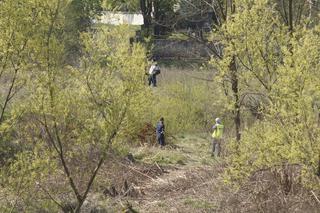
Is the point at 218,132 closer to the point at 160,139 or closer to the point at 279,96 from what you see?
the point at 160,139

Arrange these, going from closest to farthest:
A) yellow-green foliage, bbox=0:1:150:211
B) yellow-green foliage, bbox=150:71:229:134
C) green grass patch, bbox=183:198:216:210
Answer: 1. yellow-green foliage, bbox=0:1:150:211
2. green grass patch, bbox=183:198:216:210
3. yellow-green foliage, bbox=150:71:229:134

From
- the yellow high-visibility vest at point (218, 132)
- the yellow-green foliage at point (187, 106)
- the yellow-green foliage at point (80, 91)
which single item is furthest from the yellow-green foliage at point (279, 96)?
the yellow-green foliage at point (187, 106)

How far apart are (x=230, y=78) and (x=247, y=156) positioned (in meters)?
3.33

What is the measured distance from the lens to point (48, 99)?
30.2 feet

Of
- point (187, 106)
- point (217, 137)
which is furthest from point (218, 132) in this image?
point (187, 106)

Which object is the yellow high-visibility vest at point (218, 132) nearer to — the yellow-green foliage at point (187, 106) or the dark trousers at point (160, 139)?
the dark trousers at point (160, 139)

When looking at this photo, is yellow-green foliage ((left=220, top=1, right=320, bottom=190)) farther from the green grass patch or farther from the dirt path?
the dirt path

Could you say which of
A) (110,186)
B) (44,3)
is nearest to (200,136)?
(110,186)

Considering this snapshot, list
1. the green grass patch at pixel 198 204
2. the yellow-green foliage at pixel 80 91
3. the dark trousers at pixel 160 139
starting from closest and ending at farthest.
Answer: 1. the yellow-green foliage at pixel 80 91
2. the green grass patch at pixel 198 204
3. the dark trousers at pixel 160 139

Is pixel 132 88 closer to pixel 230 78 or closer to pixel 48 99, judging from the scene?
pixel 48 99

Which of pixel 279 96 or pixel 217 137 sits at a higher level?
pixel 279 96

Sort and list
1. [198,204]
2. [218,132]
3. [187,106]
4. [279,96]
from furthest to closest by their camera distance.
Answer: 1. [187,106]
2. [218,132]
3. [198,204]
4. [279,96]

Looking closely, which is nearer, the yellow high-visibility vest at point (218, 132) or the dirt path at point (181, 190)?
the dirt path at point (181, 190)

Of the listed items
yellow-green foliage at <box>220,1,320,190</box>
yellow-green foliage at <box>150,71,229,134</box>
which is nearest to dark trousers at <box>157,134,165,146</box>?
yellow-green foliage at <box>150,71,229,134</box>
